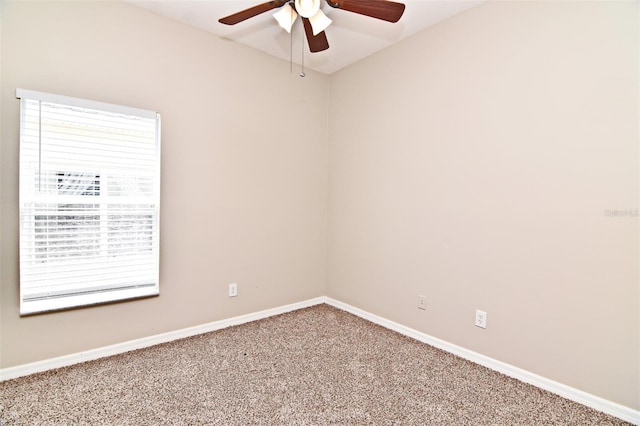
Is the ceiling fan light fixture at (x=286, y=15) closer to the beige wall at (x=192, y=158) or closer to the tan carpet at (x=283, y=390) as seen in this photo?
the beige wall at (x=192, y=158)

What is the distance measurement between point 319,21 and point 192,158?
1519mm

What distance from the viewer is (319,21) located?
2.03 meters

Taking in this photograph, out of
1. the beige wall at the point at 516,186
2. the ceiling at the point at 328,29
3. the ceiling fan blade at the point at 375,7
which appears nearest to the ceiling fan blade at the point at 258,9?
the ceiling fan blade at the point at 375,7

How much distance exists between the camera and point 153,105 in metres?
2.56

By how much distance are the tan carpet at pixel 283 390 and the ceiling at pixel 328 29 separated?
2650 millimetres

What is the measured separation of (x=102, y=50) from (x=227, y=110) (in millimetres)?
986

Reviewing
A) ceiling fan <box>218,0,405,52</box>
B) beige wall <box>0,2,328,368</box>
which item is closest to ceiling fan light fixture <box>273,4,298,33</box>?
ceiling fan <box>218,0,405,52</box>

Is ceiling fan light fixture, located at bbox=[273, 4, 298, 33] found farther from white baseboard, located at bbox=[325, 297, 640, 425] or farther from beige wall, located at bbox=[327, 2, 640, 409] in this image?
white baseboard, located at bbox=[325, 297, 640, 425]

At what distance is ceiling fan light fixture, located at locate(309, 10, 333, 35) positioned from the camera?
2.00 m

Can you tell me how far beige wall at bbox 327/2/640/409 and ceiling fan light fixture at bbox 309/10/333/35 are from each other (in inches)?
43.5

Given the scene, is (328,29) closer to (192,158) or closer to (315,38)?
(315,38)

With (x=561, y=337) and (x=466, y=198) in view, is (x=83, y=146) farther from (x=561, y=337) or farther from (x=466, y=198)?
(x=561, y=337)

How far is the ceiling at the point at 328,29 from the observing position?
240 centimetres

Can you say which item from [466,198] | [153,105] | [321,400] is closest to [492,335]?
[466,198]
